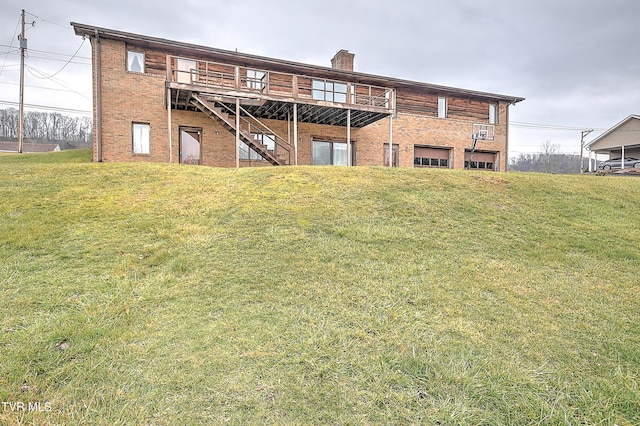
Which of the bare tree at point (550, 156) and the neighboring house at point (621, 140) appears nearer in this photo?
the neighboring house at point (621, 140)

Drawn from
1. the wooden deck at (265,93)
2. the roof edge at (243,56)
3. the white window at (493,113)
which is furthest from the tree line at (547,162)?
the wooden deck at (265,93)

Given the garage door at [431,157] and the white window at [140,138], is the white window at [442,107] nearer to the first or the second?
the garage door at [431,157]

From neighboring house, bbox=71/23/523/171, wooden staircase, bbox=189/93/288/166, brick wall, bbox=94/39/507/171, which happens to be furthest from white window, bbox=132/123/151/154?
wooden staircase, bbox=189/93/288/166

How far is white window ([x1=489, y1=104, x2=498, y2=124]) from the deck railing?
8.10 m

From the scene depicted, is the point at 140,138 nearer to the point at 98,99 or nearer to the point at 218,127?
→ the point at 98,99

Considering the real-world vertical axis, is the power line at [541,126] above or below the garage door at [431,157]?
above

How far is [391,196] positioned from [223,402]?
5.93m

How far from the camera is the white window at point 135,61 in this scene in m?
13.9

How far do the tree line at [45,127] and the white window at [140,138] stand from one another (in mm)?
48948

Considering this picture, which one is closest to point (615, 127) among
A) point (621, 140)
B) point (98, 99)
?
point (621, 140)

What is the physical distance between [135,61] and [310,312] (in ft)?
49.0

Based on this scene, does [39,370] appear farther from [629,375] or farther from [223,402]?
[629,375]

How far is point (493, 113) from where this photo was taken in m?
21.6

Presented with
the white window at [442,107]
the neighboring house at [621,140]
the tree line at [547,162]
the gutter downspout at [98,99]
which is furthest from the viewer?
the tree line at [547,162]
